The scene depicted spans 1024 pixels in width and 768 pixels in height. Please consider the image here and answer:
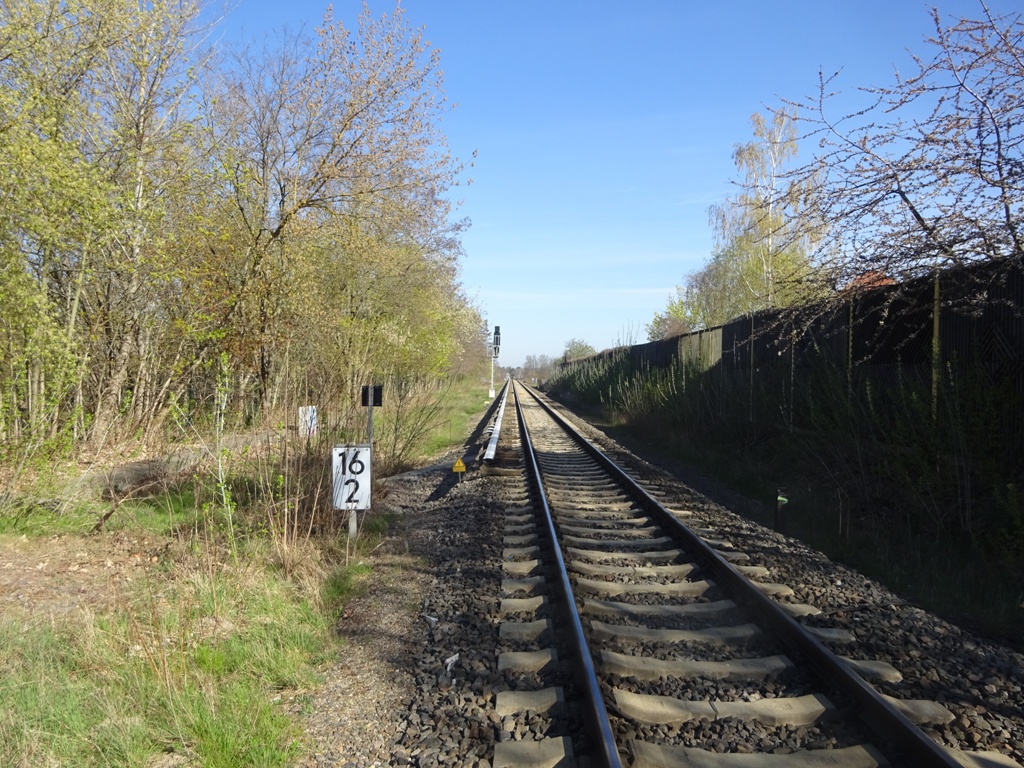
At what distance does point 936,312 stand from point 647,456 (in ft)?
27.8

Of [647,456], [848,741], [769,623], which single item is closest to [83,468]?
[769,623]

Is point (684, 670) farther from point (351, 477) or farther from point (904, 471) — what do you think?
point (904, 471)

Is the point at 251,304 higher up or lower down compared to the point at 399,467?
higher up

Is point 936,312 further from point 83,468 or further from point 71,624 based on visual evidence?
point 83,468

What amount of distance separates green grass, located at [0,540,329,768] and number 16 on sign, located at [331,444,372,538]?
152 centimetres

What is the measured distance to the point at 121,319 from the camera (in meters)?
12.1

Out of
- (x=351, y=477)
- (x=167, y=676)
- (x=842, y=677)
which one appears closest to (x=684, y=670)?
(x=842, y=677)

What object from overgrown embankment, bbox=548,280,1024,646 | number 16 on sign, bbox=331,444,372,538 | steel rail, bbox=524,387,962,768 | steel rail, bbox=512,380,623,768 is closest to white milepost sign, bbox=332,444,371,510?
number 16 on sign, bbox=331,444,372,538

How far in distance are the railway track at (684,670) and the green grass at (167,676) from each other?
135cm

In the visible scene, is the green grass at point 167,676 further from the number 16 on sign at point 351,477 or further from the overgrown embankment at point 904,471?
the overgrown embankment at point 904,471

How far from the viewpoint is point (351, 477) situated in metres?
7.54

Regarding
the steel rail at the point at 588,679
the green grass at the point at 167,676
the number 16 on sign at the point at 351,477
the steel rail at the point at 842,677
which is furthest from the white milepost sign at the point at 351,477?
the steel rail at the point at 842,677

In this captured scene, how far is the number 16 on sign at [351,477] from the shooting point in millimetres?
7480

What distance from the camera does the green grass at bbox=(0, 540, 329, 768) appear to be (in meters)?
3.58
